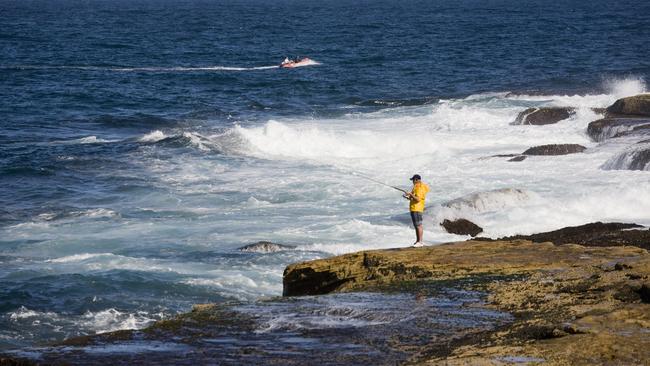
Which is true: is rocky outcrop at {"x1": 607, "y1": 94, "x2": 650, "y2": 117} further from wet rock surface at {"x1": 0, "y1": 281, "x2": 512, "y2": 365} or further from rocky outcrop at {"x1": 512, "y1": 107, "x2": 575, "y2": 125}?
wet rock surface at {"x1": 0, "y1": 281, "x2": 512, "y2": 365}

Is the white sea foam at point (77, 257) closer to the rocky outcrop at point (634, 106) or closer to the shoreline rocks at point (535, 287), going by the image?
the shoreline rocks at point (535, 287)

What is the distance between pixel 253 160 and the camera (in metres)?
29.7

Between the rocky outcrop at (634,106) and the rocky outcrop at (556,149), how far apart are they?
12.6 ft

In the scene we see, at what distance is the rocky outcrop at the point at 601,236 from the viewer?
607 inches

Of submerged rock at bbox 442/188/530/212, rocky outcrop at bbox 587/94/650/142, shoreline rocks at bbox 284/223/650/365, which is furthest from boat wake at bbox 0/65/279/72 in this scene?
shoreline rocks at bbox 284/223/650/365

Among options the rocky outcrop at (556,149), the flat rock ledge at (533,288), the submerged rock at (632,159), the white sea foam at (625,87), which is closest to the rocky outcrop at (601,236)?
the flat rock ledge at (533,288)

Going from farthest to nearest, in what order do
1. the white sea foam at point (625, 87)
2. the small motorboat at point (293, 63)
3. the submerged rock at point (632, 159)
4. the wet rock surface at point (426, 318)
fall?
the small motorboat at point (293, 63)
the white sea foam at point (625, 87)
the submerged rock at point (632, 159)
the wet rock surface at point (426, 318)

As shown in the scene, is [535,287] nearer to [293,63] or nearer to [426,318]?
[426,318]

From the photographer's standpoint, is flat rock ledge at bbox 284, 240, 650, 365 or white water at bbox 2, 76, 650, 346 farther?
white water at bbox 2, 76, 650, 346

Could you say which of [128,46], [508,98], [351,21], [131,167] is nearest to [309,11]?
[351,21]

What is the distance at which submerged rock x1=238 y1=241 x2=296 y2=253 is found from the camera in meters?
18.4

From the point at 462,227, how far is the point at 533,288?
8.55 m

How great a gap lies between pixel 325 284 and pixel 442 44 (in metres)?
54.4

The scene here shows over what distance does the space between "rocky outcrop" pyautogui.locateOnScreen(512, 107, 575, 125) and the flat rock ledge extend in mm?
20167
